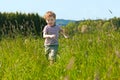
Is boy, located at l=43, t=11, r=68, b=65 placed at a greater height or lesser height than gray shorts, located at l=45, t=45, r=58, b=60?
greater

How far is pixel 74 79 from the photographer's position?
4.38 m

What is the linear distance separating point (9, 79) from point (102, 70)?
3.72 ft

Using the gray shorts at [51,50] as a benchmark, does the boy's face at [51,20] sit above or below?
above

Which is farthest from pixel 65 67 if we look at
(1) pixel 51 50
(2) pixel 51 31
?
(2) pixel 51 31

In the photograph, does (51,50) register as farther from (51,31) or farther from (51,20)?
(51,20)

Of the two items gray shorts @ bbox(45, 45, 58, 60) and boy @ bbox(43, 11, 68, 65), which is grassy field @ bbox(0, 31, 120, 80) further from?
boy @ bbox(43, 11, 68, 65)

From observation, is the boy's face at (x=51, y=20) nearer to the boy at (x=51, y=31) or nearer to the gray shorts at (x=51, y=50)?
the boy at (x=51, y=31)

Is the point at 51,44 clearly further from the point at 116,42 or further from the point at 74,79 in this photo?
the point at 74,79

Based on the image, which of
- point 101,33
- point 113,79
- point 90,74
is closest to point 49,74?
point 90,74

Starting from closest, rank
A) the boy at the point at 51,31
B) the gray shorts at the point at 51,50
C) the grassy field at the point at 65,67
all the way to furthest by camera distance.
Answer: the grassy field at the point at 65,67 → the gray shorts at the point at 51,50 → the boy at the point at 51,31

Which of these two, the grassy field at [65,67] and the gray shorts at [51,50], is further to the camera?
the gray shorts at [51,50]

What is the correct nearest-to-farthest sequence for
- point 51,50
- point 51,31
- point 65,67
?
point 65,67
point 51,50
point 51,31

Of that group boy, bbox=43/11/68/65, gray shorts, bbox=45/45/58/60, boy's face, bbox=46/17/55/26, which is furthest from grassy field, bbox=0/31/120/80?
boy's face, bbox=46/17/55/26

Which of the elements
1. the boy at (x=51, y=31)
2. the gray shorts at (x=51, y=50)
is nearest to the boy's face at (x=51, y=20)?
the boy at (x=51, y=31)
